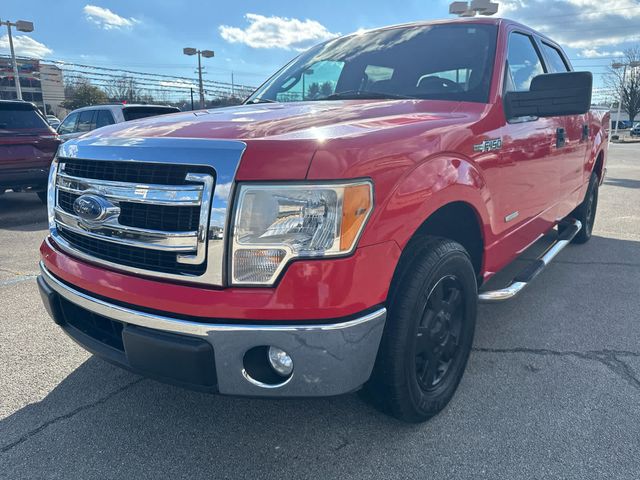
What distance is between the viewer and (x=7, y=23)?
30.5 metres

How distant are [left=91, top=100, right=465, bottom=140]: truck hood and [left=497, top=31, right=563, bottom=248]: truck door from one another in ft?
1.58

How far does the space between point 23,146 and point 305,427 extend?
293 inches

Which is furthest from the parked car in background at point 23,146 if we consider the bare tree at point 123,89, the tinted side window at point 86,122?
the bare tree at point 123,89

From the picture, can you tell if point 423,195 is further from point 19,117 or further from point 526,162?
point 19,117

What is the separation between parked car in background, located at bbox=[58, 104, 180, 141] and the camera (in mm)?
9141

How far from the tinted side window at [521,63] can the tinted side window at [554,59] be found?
1.01 feet

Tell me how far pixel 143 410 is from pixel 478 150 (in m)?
2.09

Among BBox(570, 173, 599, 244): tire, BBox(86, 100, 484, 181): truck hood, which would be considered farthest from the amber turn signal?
BBox(570, 173, 599, 244): tire

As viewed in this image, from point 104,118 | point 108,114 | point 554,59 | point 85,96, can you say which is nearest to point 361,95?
point 554,59

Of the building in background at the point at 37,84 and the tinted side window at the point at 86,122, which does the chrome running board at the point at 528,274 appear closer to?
the tinted side window at the point at 86,122

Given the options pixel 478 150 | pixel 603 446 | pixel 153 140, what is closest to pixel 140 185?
pixel 153 140

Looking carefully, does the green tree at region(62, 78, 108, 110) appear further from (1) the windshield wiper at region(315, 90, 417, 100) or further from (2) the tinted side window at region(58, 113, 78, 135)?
(1) the windshield wiper at region(315, 90, 417, 100)

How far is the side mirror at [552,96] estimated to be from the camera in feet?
8.59

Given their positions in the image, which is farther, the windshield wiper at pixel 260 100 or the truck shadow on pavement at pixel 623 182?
the truck shadow on pavement at pixel 623 182
